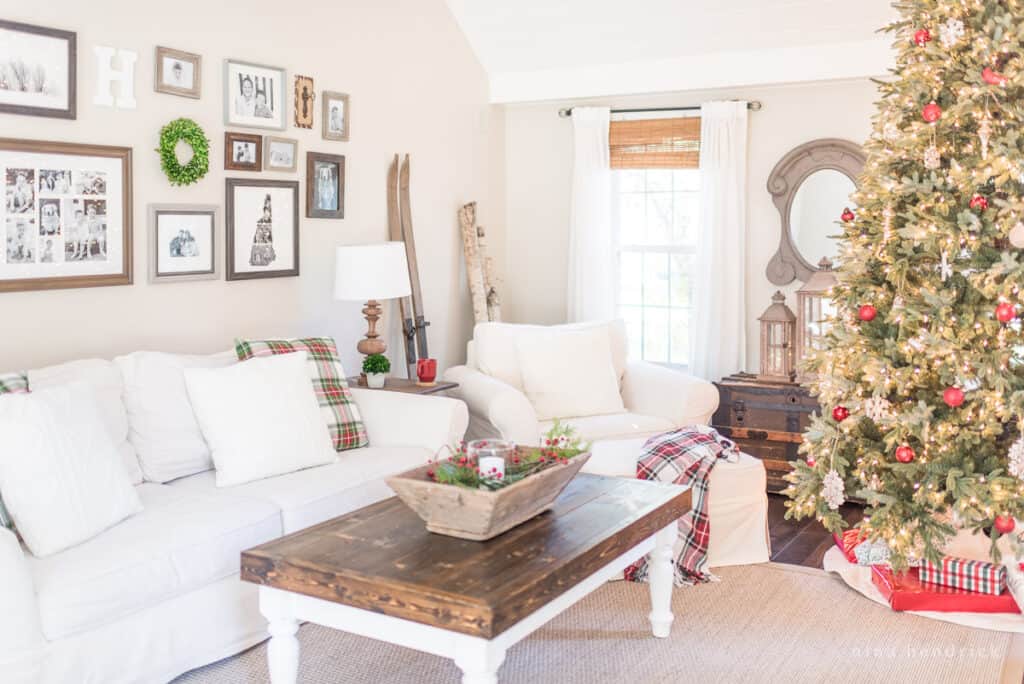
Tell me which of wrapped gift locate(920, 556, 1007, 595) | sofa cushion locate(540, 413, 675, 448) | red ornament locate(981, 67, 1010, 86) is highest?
red ornament locate(981, 67, 1010, 86)

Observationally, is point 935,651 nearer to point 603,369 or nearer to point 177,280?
point 603,369

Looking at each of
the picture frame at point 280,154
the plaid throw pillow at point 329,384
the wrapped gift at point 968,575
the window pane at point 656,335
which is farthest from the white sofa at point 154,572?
the window pane at point 656,335

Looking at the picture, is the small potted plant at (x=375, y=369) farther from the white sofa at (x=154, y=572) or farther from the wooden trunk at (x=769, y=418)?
the wooden trunk at (x=769, y=418)

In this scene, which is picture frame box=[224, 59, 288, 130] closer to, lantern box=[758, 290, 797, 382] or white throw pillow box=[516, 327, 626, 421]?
white throw pillow box=[516, 327, 626, 421]

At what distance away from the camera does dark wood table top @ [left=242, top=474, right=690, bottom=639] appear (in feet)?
8.61

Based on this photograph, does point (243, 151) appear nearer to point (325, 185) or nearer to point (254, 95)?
point (254, 95)

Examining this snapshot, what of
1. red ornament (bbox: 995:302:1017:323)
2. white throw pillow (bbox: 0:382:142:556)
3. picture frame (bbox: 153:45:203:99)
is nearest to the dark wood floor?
red ornament (bbox: 995:302:1017:323)

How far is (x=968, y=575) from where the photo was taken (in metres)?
3.92

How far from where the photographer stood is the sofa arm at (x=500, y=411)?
4629 millimetres

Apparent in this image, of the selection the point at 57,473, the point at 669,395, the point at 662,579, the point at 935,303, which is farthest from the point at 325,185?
the point at 935,303

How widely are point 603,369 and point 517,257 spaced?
1604mm

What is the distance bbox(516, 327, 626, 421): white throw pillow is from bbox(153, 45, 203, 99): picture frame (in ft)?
6.11

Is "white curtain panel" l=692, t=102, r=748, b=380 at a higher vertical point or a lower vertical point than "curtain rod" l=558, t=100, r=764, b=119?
lower

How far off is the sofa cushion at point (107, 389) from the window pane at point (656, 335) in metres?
3.40
